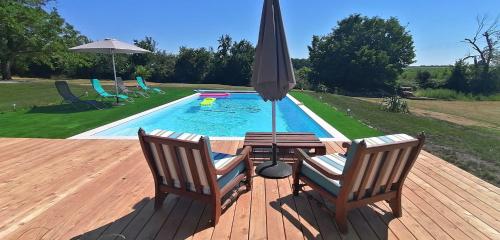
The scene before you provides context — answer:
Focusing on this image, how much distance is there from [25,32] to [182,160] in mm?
28413

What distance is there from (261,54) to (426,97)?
3004cm

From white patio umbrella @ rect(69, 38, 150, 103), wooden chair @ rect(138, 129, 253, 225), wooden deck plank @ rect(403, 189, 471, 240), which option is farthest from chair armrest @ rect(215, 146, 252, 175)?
white patio umbrella @ rect(69, 38, 150, 103)

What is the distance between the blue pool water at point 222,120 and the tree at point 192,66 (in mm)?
16221

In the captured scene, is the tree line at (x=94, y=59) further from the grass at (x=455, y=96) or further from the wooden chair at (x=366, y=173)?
the wooden chair at (x=366, y=173)

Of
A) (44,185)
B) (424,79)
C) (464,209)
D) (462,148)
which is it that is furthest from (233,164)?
(424,79)

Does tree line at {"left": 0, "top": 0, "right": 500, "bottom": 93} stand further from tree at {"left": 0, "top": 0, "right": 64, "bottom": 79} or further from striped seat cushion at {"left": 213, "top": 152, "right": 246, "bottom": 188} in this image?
striped seat cushion at {"left": 213, "top": 152, "right": 246, "bottom": 188}

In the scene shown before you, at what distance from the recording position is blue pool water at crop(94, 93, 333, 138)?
8023 mm

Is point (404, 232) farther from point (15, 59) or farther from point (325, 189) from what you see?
point (15, 59)

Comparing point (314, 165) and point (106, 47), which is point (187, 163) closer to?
point (314, 165)

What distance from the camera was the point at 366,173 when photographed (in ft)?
8.45

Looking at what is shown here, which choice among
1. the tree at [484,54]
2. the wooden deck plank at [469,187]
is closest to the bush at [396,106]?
the wooden deck plank at [469,187]

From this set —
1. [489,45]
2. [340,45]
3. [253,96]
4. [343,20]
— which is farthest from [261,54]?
[489,45]

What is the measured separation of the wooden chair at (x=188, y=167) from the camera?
2.64m

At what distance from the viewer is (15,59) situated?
83.3 ft
